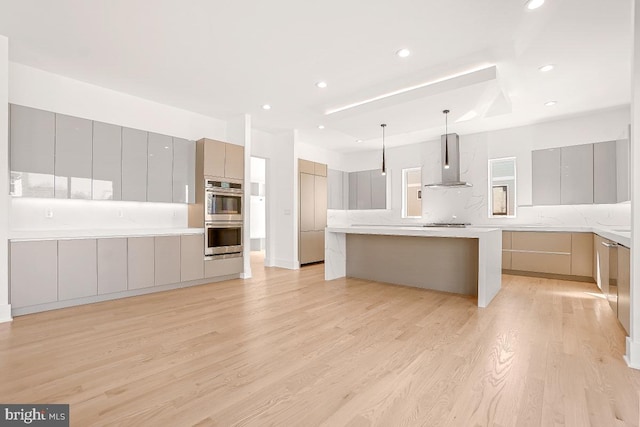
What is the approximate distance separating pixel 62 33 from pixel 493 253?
529cm

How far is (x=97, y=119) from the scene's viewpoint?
13.5 ft

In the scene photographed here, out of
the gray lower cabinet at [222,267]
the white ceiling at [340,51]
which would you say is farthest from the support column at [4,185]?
the gray lower cabinet at [222,267]

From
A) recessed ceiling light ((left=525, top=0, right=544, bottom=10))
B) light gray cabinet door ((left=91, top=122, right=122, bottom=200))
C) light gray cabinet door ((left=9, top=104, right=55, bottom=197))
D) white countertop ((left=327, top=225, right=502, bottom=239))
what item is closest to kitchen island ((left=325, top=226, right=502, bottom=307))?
white countertop ((left=327, top=225, right=502, bottom=239))

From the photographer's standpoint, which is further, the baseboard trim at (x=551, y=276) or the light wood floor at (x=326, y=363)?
the baseboard trim at (x=551, y=276)

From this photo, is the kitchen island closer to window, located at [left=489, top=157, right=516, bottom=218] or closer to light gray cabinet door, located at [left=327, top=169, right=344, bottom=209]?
window, located at [left=489, top=157, right=516, bottom=218]

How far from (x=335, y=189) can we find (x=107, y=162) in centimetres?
496

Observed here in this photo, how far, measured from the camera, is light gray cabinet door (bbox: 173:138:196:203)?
15.5 ft

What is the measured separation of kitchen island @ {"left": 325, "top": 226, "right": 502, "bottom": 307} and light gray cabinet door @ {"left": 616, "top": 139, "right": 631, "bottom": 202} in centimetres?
173

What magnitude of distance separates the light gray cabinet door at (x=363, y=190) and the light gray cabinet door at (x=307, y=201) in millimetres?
1629

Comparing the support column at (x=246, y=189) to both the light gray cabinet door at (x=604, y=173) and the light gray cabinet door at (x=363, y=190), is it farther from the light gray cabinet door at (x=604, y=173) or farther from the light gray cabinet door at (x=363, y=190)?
the light gray cabinet door at (x=604, y=173)

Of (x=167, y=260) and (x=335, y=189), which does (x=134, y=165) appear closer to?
(x=167, y=260)

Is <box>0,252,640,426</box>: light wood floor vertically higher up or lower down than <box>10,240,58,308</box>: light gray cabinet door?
lower down

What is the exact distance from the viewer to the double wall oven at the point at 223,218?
15.8ft

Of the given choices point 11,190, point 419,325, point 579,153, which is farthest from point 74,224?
point 579,153
